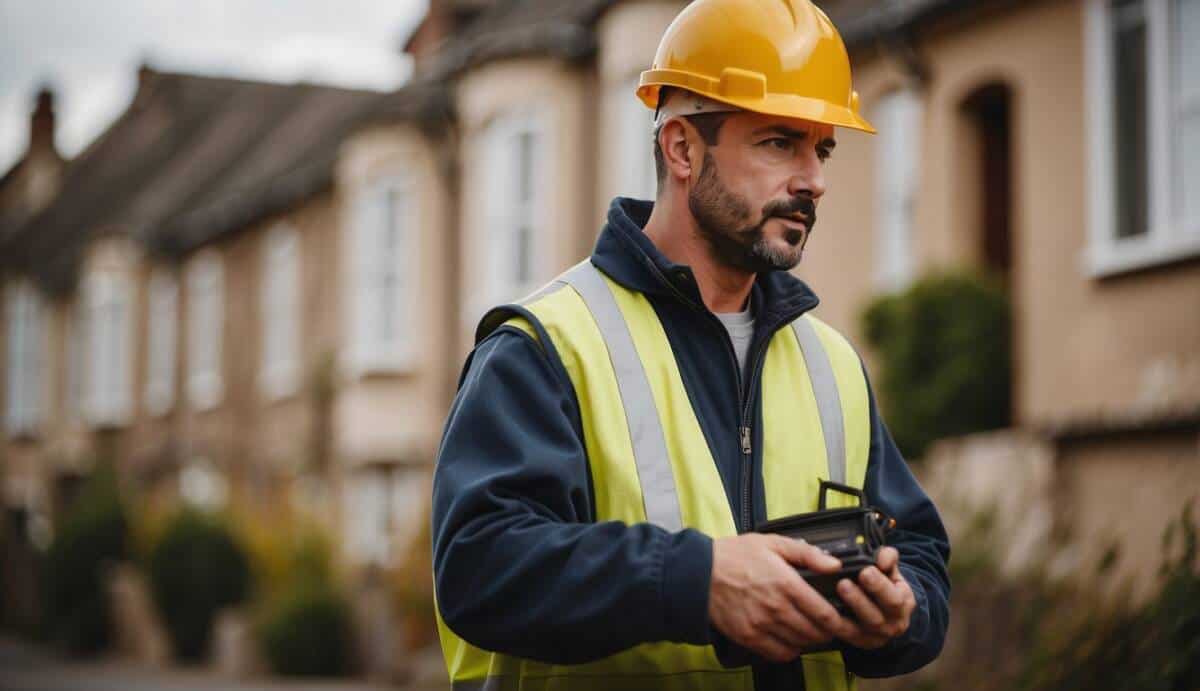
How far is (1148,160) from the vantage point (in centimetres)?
1236

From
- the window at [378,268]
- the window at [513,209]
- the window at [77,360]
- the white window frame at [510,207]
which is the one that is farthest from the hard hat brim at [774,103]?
the window at [77,360]

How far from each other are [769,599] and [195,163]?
3264cm

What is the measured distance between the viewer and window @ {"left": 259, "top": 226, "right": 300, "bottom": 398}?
85.3 ft

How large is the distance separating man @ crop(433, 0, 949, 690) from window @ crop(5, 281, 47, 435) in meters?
36.9

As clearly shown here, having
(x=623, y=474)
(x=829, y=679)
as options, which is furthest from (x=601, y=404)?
(x=829, y=679)

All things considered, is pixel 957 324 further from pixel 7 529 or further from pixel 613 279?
pixel 7 529

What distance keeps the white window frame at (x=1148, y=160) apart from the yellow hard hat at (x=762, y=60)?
8845mm

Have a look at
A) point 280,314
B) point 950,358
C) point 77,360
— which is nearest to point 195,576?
point 280,314

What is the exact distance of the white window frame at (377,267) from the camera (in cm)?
2248

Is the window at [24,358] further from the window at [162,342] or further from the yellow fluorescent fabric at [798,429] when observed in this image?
the yellow fluorescent fabric at [798,429]

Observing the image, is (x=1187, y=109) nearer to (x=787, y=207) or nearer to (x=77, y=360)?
(x=787, y=207)

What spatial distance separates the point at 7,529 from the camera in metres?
28.1

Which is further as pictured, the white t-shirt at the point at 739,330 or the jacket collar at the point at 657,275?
the white t-shirt at the point at 739,330

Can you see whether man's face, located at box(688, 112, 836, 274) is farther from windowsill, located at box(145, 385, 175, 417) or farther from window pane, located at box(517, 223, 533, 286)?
windowsill, located at box(145, 385, 175, 417)
